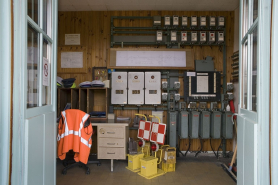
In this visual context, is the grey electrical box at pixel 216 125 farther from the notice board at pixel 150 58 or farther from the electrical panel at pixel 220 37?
the electrical panel at pixel 220 37

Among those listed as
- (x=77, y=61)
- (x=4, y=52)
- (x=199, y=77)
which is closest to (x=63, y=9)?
(x=77, y=61)

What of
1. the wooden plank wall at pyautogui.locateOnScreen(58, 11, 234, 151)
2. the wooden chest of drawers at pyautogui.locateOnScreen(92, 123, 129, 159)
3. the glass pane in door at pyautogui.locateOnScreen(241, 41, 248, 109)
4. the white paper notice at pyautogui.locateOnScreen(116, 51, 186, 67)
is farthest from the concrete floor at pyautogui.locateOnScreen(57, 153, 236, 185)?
the white paper notice at pyautogui.locateOnScreen(116, 51, 186, 67)

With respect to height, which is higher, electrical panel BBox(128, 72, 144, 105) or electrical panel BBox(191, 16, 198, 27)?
electrical panel BBox(191, 16, 198, 27)

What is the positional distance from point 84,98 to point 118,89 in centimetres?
70

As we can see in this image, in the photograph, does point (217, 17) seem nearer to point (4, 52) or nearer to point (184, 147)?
point (184, 147)

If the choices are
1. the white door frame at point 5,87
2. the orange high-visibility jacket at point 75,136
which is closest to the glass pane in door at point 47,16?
the white door frame at point 5,87

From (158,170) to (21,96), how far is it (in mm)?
2596

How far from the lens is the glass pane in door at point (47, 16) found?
163 centimetres

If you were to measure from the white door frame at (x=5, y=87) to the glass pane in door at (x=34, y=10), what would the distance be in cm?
26

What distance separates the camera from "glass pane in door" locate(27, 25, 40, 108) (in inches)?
52.5

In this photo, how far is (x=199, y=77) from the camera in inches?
157

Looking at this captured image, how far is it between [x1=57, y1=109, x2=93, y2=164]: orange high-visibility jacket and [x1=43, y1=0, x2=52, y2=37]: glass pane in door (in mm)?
1388

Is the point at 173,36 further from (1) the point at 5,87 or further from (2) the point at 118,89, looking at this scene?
(1) the point at 5,87

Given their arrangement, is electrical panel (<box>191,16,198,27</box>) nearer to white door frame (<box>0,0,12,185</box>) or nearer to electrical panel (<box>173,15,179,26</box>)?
electrical panel (<box>173,15,179,26</box>)
